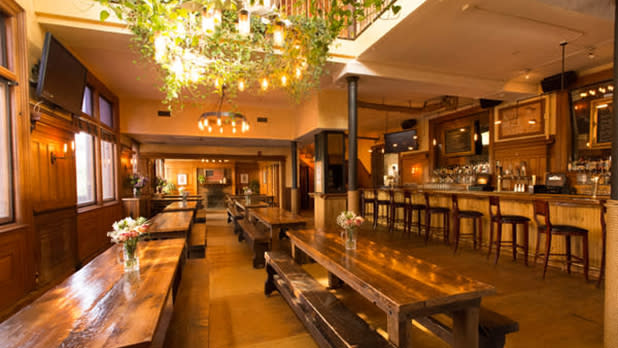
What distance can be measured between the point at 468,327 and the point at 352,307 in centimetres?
134

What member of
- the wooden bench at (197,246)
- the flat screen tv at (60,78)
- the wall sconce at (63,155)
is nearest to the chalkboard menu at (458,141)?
the wooden bench at (197,246)

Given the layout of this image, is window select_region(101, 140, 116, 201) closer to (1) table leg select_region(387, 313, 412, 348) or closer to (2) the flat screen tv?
(2) the flat screen tv

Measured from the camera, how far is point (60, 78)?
355 centimetres

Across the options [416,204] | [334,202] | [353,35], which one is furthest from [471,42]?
[334,202]

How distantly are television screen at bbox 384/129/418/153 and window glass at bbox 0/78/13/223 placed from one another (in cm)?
789

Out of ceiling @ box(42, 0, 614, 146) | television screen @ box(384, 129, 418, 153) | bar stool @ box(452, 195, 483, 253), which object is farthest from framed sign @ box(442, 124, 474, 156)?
bar stool @ box(452, 195, 483, 253)

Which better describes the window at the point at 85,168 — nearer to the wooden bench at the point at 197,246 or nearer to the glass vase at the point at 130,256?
the wooden bench at the point at 197,246

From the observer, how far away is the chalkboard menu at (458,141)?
25.2 feet

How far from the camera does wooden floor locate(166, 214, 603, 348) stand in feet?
6.94

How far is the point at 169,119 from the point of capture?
7.31 m

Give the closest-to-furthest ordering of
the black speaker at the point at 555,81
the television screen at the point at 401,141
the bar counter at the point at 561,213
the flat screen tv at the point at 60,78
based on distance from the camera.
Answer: the flat screen tv at the point at 60,78 → the bar counter at the point at 561,213 → the black speaker at the point at 555,81 → the television screen at the point at 401,141

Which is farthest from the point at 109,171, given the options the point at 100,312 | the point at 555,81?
the point at 555,81

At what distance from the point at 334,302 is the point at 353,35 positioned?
14.7 feet

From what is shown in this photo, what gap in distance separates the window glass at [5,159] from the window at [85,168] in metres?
2.00
